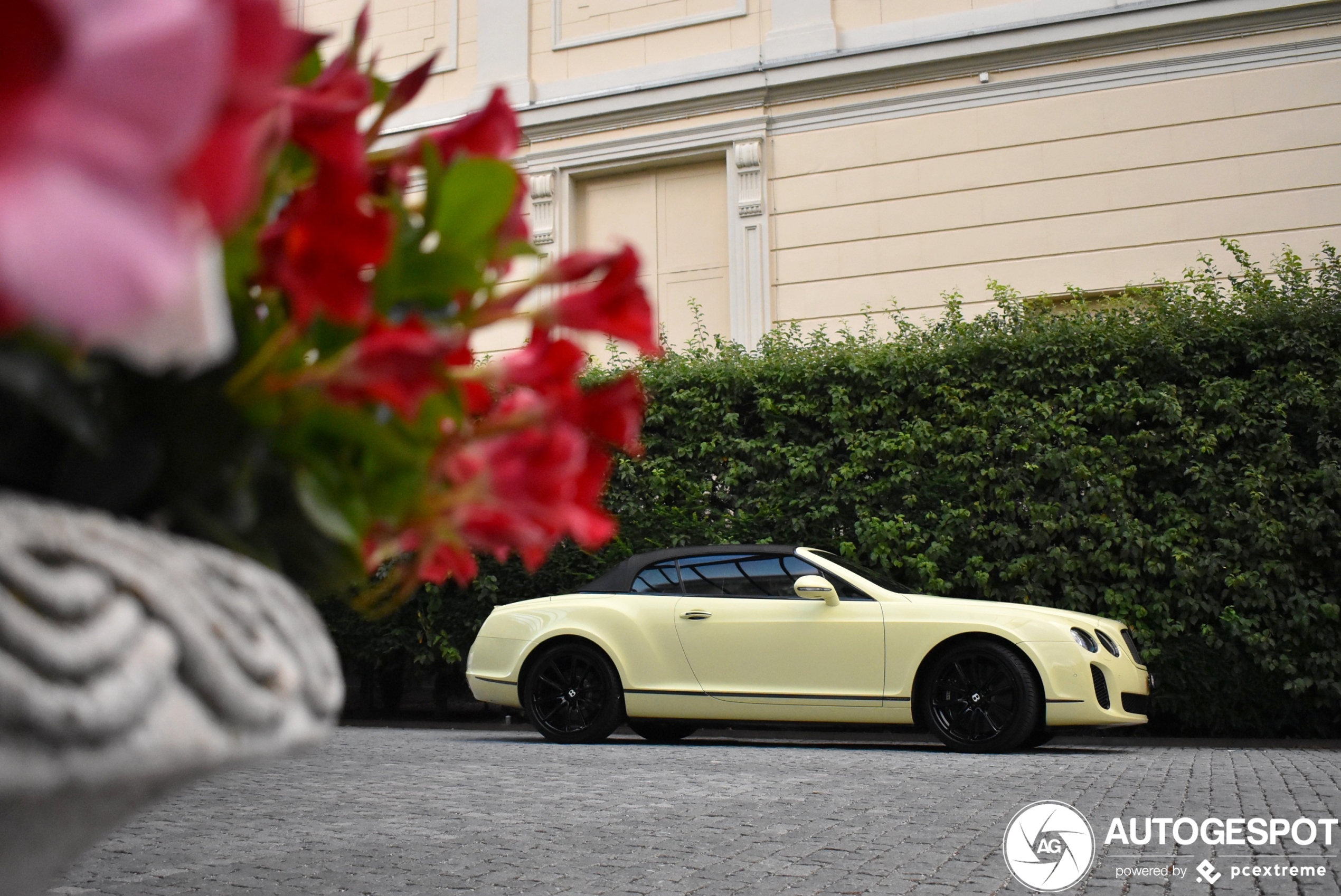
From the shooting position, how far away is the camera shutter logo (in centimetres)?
353

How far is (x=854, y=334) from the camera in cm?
1266

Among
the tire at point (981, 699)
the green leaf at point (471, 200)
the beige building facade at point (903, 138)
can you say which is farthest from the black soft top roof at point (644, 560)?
the green leaf at point (471, 200)

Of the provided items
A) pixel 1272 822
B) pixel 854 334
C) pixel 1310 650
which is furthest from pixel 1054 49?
pixel 1272 822

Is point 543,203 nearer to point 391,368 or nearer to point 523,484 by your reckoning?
point 523,484

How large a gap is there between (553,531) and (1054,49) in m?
13.2

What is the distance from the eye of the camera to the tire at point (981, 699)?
24.9 feet

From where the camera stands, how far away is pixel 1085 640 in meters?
7.75

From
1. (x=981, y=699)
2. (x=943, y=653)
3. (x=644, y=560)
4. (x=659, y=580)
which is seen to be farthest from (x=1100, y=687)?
(x=644, y=560)

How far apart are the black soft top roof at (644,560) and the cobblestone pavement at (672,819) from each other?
1.62 m

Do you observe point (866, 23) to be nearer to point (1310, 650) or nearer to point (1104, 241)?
point (1104, 241)

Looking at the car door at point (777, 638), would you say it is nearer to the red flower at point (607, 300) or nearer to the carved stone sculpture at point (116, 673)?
the red flower at point (607, 300)

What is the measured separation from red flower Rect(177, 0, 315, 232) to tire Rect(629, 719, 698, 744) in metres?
8.84

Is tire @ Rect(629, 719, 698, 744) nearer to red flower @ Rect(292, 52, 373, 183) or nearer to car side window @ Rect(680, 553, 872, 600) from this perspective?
car side window @ Rect(680, 553, 872, 600)

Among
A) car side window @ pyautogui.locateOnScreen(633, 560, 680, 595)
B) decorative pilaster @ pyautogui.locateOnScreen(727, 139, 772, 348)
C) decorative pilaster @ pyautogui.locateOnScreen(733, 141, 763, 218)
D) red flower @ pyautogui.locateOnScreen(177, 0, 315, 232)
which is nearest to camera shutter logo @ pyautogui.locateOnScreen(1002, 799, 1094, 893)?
red flower @ pyautogui.locateOnScreen(177, 0, 315, 232)
